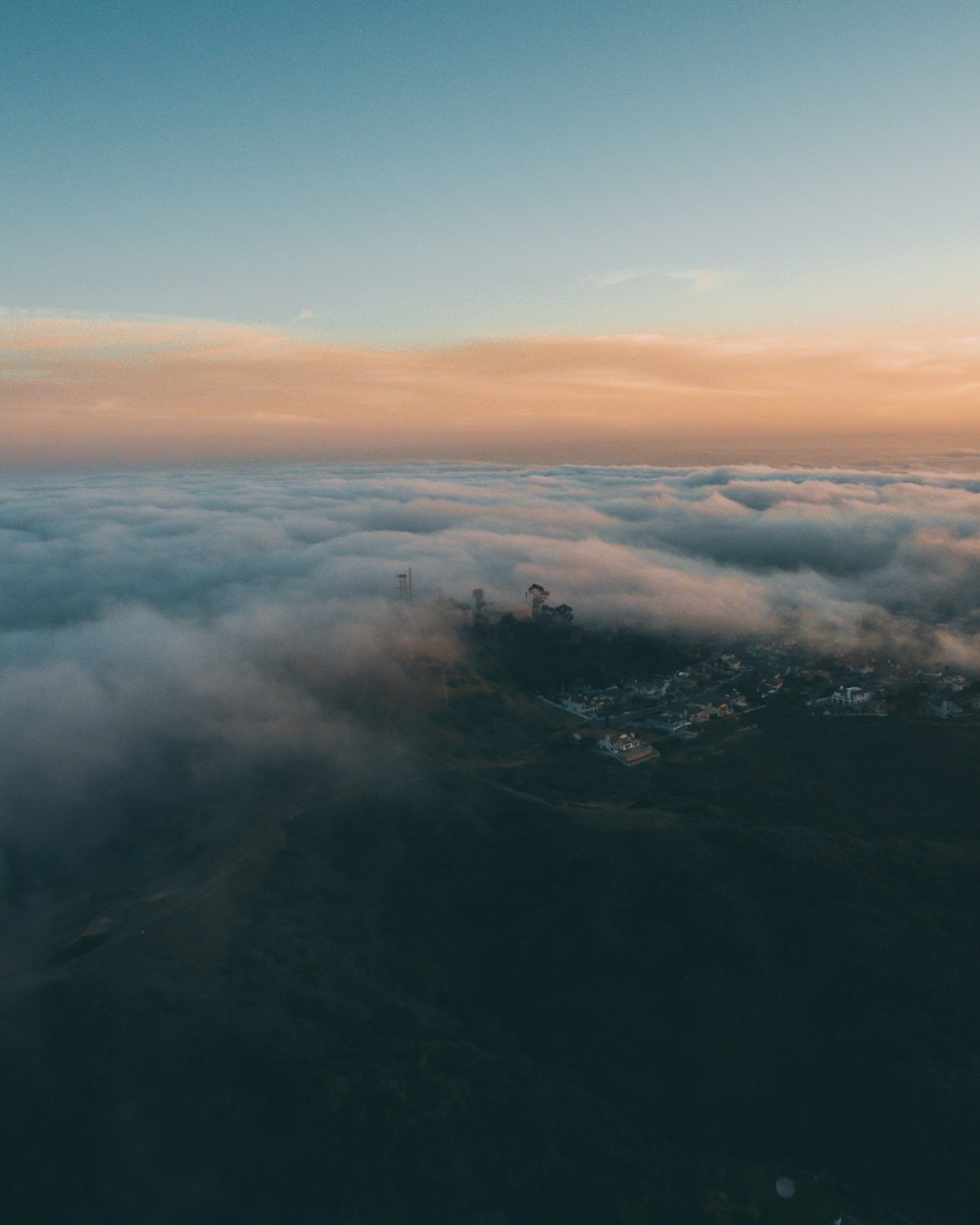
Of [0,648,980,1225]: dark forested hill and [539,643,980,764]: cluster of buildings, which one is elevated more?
[539,643,980,764]: cluster of buildings

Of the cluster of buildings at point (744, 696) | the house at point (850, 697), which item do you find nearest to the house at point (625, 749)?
the cluster of buildings at point (744, 696)

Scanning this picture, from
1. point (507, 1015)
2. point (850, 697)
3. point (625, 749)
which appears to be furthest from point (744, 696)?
point (507, 1015)

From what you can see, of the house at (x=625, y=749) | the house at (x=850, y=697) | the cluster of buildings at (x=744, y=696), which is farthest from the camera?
the house at (x=850, y=697)

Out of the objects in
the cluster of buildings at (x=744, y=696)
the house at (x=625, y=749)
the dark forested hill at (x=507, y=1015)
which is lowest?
the dark forested hill at (x=507, y=1015)

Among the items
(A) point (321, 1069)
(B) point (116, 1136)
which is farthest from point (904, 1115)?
(B) point (116, 1136)

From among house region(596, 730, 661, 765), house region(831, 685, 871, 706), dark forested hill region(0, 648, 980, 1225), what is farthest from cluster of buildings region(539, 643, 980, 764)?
dark forested hill region(0, 648, 980, 1225)

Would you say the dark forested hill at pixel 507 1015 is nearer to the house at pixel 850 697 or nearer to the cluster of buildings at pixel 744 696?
the cluster of buildings at pixel 744 696

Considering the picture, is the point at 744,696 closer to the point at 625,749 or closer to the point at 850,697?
the point at 850,697

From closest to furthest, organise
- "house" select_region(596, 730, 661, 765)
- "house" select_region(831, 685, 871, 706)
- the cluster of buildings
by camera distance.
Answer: "house" select_region(596, 730, 661, 765)
the cluster of buildings
"house" select_region(831, 685, 871, 706)

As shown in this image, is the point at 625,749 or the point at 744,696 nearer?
the point at 625,749

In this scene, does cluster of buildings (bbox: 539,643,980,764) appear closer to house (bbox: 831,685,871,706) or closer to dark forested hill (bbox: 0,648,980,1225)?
house (bbox: 831,685,871,706)

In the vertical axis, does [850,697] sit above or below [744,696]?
above

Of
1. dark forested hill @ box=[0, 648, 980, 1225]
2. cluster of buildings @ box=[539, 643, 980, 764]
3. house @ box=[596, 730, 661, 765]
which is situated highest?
cluster of buildings @ box=[539, 643, 980, 764]
